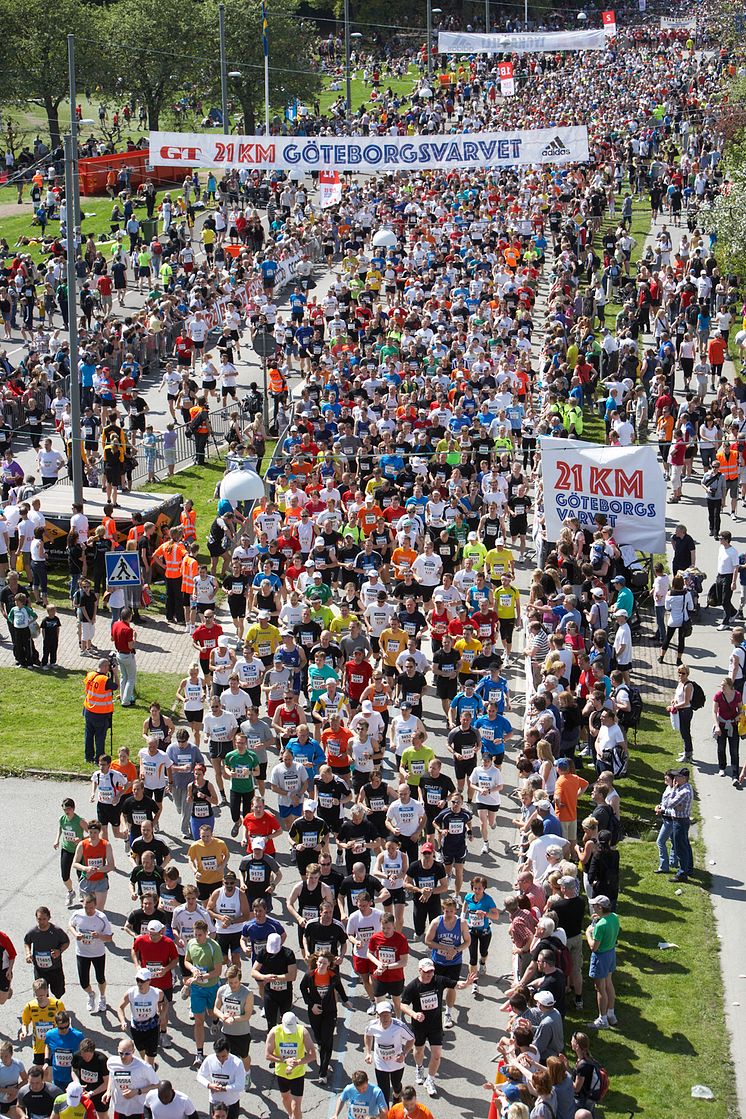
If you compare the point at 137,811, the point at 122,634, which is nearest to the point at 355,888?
the point at 137,811

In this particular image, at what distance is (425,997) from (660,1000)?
Result: 2.83 metres

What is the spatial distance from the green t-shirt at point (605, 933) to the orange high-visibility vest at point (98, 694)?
7053mm

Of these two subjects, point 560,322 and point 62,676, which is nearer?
point 62,676

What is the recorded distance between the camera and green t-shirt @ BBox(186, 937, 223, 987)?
14.8 metres

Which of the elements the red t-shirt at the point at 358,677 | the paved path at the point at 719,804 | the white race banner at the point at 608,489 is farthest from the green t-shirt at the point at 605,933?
the white race banner at the point at 608,489

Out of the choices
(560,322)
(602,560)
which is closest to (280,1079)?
(602,560)

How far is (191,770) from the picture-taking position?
18344 millimetres

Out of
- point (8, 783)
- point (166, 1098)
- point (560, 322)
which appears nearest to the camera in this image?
point (166, 1098)

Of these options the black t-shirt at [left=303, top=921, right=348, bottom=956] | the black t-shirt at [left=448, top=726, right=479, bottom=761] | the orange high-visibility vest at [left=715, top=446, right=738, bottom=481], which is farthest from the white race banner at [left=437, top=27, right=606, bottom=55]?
the black t-shirt at [left=303, top=921, right=348, bottom=956]

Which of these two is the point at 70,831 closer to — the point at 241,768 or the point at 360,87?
the point at 241,768

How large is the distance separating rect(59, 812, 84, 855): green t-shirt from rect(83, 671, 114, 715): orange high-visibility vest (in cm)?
283

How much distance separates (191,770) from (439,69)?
78.2 meters

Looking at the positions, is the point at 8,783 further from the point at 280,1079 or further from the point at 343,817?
the point at 280,1079

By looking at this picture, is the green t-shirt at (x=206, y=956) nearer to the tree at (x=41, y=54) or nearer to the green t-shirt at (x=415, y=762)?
the green t-shirt at (x=415, y=762)
